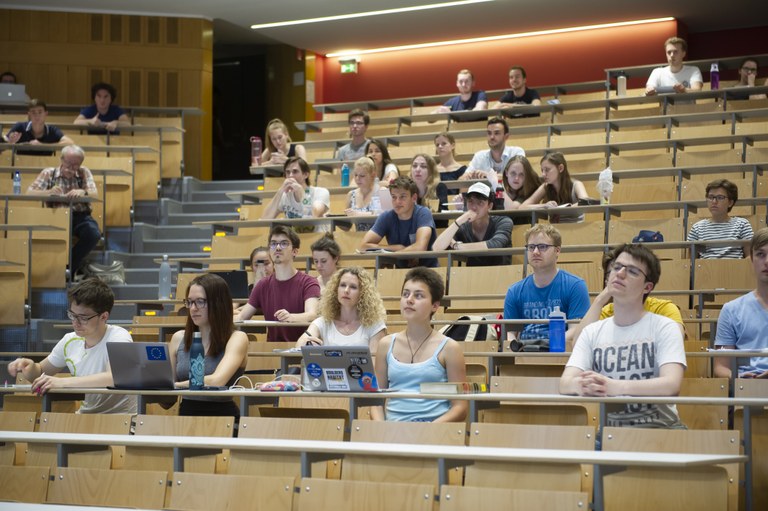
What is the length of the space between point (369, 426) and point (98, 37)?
843cm

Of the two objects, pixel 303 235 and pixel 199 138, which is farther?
pixel 199 138

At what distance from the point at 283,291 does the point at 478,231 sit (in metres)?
1.33

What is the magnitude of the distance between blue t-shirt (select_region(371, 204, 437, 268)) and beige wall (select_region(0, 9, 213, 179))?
15.9 feet

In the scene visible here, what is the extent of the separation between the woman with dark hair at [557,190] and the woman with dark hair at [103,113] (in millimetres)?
4396

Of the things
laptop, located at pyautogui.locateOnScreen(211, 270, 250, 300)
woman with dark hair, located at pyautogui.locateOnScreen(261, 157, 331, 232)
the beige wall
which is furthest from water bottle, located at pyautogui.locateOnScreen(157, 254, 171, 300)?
the beige wall

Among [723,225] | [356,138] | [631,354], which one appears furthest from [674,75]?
[631,354]

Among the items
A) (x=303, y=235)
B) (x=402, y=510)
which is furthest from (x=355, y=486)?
(x=303, y=235)

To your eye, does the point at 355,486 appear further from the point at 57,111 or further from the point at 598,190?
the point at 57,111

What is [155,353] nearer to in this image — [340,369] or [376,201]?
[340,369]

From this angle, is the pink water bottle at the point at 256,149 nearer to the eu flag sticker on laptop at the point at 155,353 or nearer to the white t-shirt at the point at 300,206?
the white t-shirt at the point at 300,206

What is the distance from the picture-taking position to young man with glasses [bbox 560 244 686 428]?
10.6 feet

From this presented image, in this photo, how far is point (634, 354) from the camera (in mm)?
3395

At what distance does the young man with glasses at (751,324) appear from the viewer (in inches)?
148

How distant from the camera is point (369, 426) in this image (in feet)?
11.0
